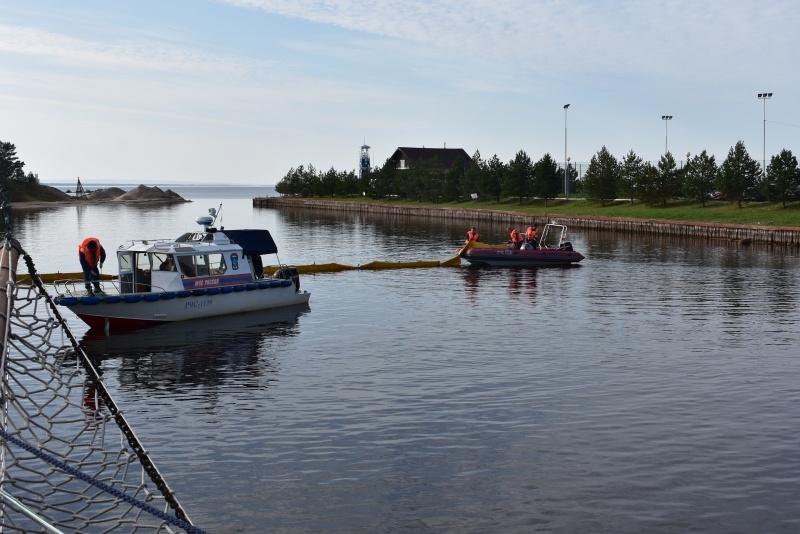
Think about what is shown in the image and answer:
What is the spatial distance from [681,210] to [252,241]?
7308cm

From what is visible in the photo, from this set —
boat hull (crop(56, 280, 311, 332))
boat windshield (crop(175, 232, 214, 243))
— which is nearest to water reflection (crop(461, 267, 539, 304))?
boat hull (crop(56, 280, 311, 332))

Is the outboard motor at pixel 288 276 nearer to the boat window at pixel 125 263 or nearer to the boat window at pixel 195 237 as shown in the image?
the boat window at pixel 195 237

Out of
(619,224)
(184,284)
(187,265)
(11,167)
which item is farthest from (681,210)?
(11,167)

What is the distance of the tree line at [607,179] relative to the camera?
95.2 metres

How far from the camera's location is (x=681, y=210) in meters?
100

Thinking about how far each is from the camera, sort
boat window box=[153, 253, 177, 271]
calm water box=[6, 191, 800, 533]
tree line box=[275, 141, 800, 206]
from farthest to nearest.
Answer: tree line box=[275, 141, 800, 206], boat window box=[153, 253, 177, 271], calm water box=[6, 191, 800, 533]

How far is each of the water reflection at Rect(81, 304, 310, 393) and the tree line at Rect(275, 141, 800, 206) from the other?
231ft

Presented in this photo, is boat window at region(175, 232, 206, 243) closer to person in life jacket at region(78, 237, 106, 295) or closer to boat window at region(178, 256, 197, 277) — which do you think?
boat window at region(178, 256, 197, 277)

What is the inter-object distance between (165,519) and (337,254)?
207 ft

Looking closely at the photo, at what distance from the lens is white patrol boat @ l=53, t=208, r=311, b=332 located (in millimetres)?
33562

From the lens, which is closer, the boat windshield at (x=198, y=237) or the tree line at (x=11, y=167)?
the boat windshield at (x=198, y=237)

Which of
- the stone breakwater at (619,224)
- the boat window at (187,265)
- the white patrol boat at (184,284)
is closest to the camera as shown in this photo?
the white patrol boat at (184,284)

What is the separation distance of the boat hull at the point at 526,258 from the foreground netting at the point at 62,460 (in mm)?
36478

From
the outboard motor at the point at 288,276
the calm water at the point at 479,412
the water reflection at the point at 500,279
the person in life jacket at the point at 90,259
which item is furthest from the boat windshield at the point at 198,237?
the water reflection at the point at 500,279
